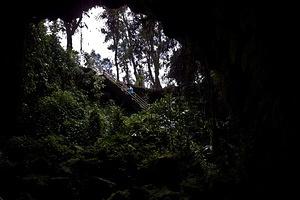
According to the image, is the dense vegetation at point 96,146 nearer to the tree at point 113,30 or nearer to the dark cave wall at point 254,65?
the dark cave wall at point 254,65

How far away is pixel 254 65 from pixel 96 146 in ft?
19.7

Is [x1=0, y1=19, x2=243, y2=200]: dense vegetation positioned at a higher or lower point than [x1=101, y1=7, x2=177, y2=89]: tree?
lower

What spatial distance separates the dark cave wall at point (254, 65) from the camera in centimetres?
393

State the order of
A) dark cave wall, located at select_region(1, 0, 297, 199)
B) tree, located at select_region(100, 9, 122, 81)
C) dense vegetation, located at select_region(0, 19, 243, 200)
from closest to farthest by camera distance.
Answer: dark cave wall, located at select_region(1, 0, 297, 199)
dense vegetation, located at select_region(0, 19, 243, 200)
tree, located at select_region(100, 9, 122, 81)

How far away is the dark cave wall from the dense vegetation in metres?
0.68

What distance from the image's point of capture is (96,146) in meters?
9.52

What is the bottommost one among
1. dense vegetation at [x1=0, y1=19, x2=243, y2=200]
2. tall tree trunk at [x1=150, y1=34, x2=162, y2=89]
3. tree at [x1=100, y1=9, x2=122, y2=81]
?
dense vegetation at [x1=0, y1=19, x2=243, y2=200]

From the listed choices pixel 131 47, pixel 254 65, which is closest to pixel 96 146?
pixel 254 65

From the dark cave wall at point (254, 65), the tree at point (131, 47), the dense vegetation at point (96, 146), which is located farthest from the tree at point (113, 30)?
the dark cave wall at point (254, 65)

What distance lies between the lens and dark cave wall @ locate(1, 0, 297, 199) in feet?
12.9

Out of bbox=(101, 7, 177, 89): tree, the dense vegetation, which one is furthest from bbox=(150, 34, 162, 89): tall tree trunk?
the dense vegetation

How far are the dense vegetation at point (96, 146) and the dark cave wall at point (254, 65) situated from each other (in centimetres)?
68

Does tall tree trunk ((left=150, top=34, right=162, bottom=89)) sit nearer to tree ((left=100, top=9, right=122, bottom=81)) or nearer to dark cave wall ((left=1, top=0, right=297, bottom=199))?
tree ((left=100, top=9, right=122, bottom=81))

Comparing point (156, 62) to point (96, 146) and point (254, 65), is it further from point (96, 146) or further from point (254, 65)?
point (254, 65)
